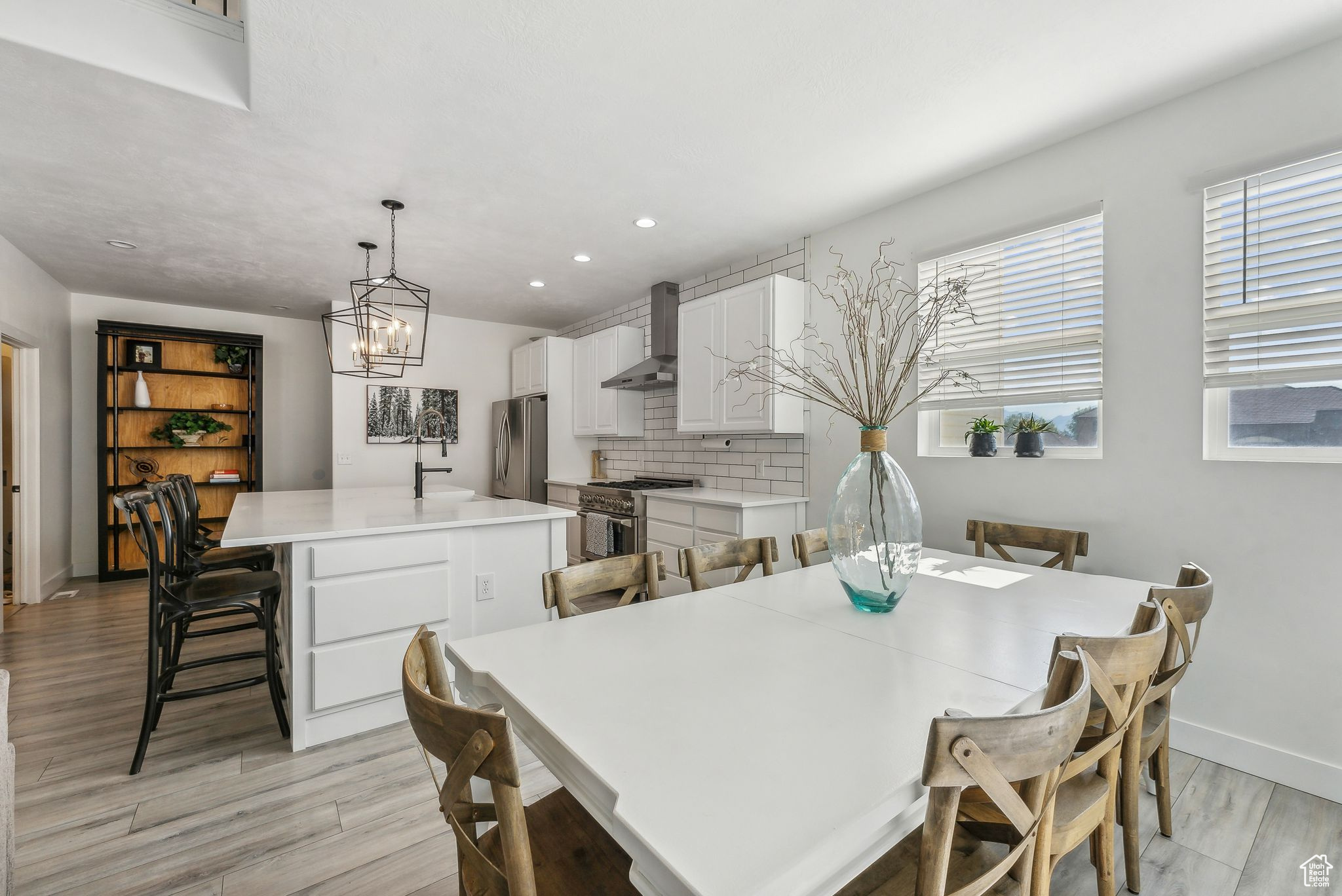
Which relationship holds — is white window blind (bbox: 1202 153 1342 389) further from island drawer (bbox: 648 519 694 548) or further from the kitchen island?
the kitchen island

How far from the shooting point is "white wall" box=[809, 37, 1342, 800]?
1986 millimetres

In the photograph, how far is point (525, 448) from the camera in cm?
570

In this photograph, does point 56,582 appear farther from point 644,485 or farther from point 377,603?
point 644,485

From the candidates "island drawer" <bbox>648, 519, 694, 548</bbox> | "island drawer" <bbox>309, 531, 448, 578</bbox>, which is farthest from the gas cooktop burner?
"island drawer" <bbox>309, 531, 448, 578</bbox>

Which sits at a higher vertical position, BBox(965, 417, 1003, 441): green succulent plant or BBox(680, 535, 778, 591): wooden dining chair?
BBox(965, 417, 1003, 441): green succulent plant

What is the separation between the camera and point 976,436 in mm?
2846

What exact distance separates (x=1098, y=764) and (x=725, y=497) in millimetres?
2694

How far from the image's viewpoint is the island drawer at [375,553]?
2.32 meters

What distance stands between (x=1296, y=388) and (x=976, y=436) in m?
1.08

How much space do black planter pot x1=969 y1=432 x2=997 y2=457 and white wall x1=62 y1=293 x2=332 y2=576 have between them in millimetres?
5965

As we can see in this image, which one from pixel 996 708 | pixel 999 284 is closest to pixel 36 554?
pixel 996 708

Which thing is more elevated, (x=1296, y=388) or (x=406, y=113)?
(x=406, y=113)

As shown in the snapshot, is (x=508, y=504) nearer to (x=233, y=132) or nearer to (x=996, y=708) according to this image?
Result: (x=233, y=132)

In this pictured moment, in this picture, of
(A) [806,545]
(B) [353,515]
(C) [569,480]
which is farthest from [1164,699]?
(C) [569,480]
